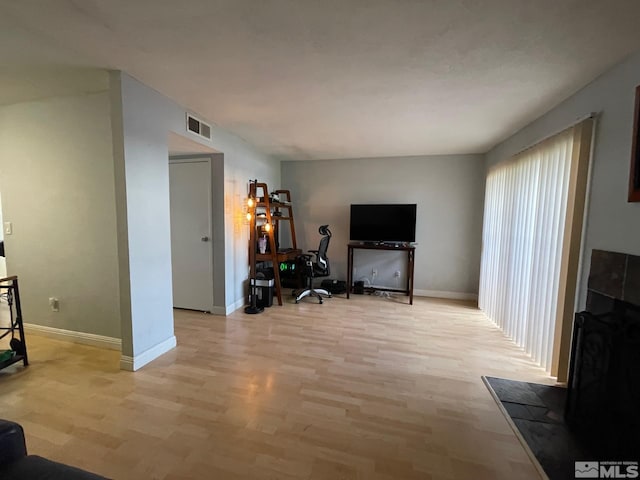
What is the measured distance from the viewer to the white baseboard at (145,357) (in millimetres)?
2195

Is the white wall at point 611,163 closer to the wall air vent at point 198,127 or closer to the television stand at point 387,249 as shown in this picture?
the television stand at point 387,249

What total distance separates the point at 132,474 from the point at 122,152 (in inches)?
80.7

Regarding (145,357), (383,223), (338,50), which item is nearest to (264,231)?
(383,223)

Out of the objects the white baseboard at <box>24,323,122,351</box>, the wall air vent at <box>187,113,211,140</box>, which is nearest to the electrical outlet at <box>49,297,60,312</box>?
the white baseboard at <box>24,323,122,351</box>

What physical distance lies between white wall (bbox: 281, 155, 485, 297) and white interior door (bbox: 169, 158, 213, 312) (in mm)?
1855

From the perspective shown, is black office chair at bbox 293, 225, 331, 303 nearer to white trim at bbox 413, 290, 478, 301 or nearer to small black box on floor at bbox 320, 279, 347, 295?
small black box on floor at bbox 320, 279, 347, 295

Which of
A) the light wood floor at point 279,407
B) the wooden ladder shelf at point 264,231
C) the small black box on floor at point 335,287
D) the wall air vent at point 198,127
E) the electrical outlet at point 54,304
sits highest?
the wall air vent at point 198,127

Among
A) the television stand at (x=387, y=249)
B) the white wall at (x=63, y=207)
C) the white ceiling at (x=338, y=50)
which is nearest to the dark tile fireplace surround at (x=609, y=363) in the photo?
the white ceiling at (x=338, y=50)

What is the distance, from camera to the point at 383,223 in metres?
4.42

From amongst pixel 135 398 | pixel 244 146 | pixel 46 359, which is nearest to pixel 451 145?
pixel 244 146

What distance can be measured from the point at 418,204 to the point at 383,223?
68 cm

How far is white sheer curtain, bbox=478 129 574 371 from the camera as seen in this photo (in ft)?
7.24

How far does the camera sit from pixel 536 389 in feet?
6.64

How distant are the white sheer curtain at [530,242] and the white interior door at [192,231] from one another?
11.6 ft
